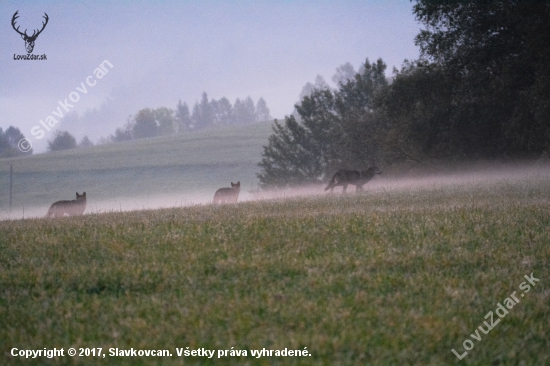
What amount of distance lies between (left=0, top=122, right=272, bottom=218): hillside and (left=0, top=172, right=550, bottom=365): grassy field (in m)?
52.8

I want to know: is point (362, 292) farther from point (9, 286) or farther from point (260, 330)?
point (9, 286)

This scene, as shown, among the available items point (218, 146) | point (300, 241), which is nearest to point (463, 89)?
point (300, 241)

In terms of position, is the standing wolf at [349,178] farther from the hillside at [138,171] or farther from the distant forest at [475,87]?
the hillside at [138,171]

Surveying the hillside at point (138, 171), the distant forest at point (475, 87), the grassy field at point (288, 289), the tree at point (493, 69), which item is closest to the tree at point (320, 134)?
the hillside at point (138, 171)

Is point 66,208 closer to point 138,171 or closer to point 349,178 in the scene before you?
point 349,178

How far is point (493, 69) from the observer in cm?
2950

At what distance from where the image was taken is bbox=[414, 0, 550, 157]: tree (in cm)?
2608

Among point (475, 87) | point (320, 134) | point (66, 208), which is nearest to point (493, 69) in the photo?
point (475, 87)

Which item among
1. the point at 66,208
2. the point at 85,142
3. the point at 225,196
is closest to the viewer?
the point at 66,208

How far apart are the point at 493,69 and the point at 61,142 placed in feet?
442

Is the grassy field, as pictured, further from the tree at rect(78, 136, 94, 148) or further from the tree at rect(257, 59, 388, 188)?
the tree at rect(78, 136, 94, 148)

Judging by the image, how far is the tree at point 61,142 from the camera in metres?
149

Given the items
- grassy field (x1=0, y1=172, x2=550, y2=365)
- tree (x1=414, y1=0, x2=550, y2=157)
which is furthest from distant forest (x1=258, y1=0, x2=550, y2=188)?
grassy field (x1=0, y1=172, x2=550, y2=365)

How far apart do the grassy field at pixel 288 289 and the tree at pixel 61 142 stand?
145 m
